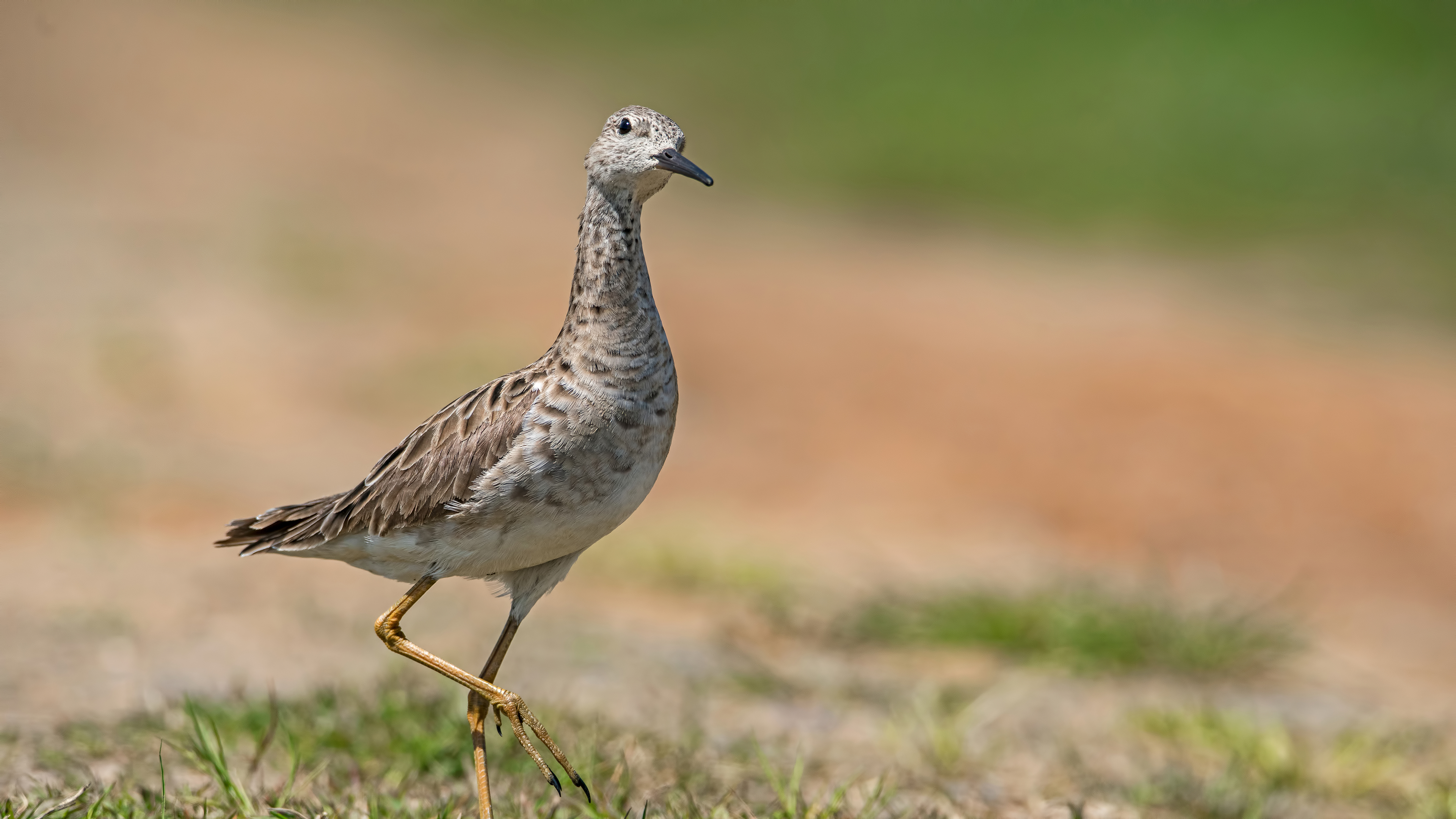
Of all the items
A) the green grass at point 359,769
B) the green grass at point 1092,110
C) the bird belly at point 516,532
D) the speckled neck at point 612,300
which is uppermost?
the green grass at point 1092,110

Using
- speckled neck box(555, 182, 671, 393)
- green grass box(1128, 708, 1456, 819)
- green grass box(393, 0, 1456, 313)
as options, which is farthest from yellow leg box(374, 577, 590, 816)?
green grass box(393, 0, 1456, 313)

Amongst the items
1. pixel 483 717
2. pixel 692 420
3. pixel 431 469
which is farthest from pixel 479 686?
pixel 692 420

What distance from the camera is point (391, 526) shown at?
15.1ft

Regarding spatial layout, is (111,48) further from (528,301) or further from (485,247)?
(528,301)

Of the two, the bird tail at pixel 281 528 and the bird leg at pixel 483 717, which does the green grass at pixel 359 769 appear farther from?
the bird tail at pixel 281 528

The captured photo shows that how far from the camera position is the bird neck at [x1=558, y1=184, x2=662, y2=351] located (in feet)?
14.7

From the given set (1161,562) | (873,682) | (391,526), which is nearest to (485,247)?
(1161,562)

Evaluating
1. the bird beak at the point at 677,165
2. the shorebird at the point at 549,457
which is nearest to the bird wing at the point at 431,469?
the shorebird at the point at 549,457

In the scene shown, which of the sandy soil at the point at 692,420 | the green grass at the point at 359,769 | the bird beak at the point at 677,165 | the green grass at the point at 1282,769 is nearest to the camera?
the bird beak at the point at 677,165

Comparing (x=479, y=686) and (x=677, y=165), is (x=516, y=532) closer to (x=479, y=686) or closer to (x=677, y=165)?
(x=479, y=686)

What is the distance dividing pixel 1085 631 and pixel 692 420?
6.06 meters

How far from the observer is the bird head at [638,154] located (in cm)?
434

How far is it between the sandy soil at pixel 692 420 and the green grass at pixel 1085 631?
2.16ft

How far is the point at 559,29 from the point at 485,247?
14614mm
